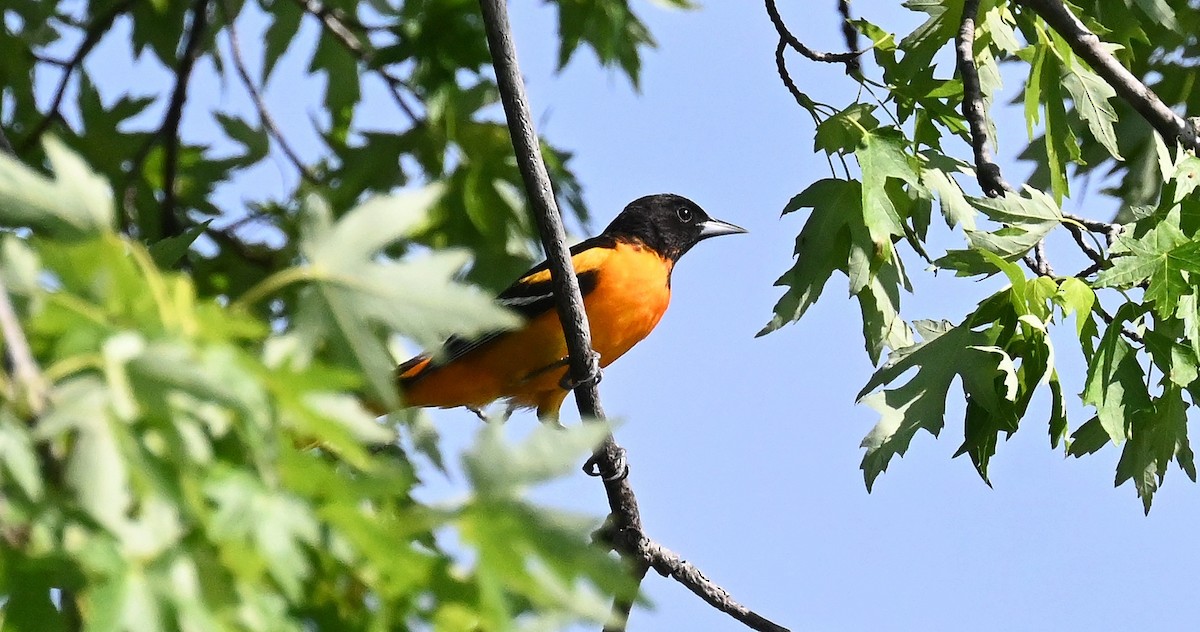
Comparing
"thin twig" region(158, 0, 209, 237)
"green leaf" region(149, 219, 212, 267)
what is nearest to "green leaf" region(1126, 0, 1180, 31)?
"green leaf" region(149, 219, 212, 267)

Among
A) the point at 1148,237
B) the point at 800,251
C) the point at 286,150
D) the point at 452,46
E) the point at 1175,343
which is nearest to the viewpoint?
the point at 1148,237

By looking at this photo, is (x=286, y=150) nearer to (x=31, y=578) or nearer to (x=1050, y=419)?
(x=1050, y=419)

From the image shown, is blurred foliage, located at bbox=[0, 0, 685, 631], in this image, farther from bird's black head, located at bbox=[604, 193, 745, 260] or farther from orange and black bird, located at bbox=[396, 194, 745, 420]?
bird's black head, located at bbox=[604, 193, 745, 260]

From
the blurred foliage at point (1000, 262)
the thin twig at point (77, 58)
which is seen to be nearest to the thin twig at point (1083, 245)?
the blurred foliage at point (1000, 262)

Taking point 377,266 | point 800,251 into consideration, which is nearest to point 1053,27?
point 800,251

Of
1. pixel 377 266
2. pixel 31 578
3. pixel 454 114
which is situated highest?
pixel 454 114

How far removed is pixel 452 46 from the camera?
15.3ft

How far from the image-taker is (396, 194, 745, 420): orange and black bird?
16.5 ft

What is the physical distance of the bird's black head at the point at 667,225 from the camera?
Answer: 5.80m

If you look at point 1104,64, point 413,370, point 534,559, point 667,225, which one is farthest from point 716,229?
point 534,559

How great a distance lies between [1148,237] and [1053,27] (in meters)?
0.92

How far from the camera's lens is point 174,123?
496cm

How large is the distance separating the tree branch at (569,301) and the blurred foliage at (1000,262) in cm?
55

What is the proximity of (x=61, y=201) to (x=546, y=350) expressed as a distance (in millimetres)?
3653
